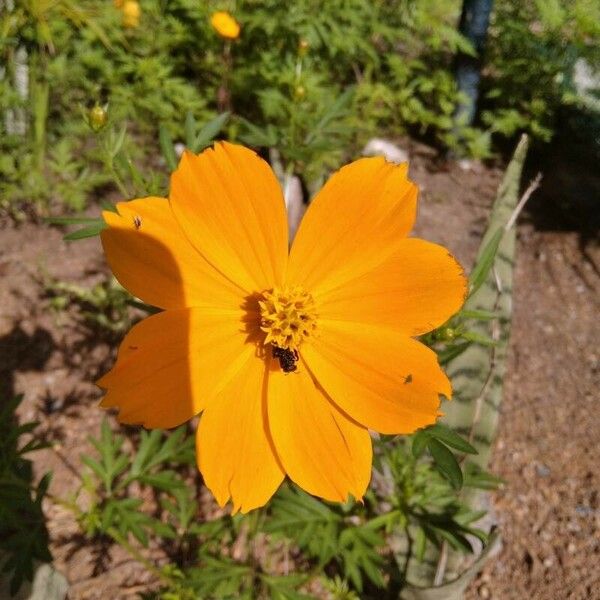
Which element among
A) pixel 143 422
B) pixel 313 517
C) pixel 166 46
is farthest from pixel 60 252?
pixel 143 422

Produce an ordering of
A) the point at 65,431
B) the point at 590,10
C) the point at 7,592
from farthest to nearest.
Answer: the point at 590,10
the point at 65,431
the point at 7,592

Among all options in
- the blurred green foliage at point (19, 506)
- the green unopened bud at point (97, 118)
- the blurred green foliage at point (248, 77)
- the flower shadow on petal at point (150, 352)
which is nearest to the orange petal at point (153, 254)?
the flower shadow on petal at point (150, 352)

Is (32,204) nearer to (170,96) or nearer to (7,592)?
(170,96)

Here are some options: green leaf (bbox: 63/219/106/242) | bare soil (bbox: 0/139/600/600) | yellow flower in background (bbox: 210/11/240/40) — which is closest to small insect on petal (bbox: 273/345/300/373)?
green leaf (bbox: 63/219/106/242)

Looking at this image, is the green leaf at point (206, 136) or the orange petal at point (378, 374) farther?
the green leaf at point (206, 136)

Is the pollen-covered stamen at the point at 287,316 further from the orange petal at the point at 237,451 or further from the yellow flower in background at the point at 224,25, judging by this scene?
the yellow flower in background at the point at 224,25
